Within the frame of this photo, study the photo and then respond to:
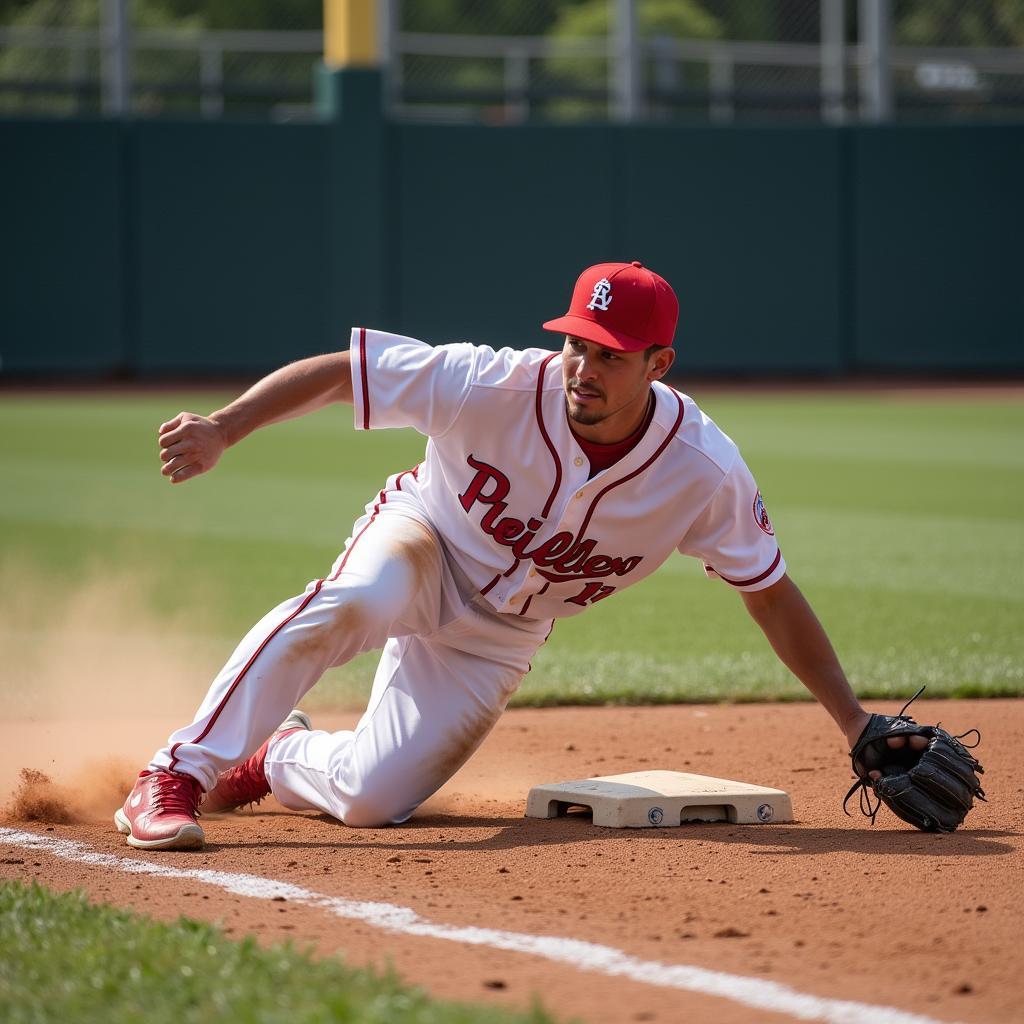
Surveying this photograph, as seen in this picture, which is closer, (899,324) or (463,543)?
(463,543)

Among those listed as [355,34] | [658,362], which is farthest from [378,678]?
[355,34]

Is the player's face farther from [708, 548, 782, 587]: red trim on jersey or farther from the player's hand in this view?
the player's hand

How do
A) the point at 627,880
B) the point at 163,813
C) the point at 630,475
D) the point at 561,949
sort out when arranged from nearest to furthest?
the point at 561,949 → the point at 627,880 → the point at 163,813 → the point at 630,475

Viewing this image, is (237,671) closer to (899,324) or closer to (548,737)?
(548,737)

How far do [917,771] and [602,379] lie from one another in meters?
1.18

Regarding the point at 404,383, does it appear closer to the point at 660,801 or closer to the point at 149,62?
the point at 660,801

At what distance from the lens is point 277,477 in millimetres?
12305

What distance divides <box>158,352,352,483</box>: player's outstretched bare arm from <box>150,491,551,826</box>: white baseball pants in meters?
0.41

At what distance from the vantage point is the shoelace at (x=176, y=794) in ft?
12.3

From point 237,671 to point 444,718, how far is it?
2.16 feet

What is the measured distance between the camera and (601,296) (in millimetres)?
3803

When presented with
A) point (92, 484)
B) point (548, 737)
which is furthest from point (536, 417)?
point (92, 484)

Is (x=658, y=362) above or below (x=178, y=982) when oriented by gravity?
above

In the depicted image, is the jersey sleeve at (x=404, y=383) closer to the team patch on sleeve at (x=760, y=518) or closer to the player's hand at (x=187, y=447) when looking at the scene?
the player's hand at (x=187, y=447)
